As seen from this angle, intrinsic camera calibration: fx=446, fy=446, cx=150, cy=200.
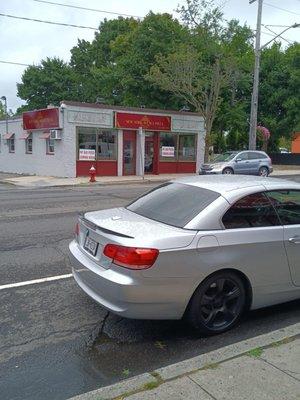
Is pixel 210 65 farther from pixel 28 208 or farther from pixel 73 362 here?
pixel 73 362

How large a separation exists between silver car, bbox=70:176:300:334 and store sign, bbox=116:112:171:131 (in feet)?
66.3

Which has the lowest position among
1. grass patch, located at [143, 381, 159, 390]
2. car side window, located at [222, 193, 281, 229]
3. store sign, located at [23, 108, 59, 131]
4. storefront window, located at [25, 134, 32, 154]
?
grass patch, located at [143, 381, 159, 390]

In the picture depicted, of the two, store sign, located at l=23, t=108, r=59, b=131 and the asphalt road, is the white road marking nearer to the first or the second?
the asphalt road

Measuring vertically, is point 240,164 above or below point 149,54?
below

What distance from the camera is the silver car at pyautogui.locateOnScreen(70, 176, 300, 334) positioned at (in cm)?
379

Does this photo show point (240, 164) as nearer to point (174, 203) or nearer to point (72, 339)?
point (174, 203)

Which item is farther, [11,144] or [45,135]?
[11,144]

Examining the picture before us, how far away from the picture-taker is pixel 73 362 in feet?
12.0

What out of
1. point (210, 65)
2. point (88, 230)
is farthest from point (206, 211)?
point (210, 65)

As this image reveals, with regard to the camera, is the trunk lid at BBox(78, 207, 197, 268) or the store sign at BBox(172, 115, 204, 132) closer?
the trunk lid at BBox(78, 207, 197, 268)

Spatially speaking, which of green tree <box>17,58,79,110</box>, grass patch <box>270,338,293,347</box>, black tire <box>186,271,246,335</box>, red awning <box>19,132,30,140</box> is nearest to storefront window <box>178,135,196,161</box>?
red awning <box>19,132,30,140</box>

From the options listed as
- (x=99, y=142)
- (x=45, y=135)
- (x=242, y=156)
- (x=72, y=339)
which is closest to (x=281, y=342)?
(x=72, y=339)

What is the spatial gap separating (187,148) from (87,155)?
7160 mm

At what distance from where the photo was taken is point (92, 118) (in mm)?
23578
